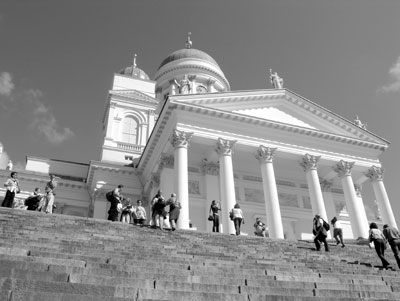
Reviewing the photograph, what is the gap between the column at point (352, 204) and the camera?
21.2 meters

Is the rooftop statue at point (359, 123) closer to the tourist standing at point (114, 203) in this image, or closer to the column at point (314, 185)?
the column at point (314, 185)

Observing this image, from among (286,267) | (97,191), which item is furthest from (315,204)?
(97,191)

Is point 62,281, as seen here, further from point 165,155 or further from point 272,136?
point 272,136

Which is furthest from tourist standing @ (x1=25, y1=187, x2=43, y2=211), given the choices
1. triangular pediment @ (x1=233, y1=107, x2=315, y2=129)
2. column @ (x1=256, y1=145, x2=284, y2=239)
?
triangular pediment @ (x1=233, y1=107, x2=315, y2=129)

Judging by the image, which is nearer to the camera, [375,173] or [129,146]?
[375,173]

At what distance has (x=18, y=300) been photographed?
4398 mm

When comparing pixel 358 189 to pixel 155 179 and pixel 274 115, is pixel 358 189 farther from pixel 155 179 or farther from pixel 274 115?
pixel 155 179

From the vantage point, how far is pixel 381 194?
23.5m

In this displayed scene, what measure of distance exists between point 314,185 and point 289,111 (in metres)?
5.43

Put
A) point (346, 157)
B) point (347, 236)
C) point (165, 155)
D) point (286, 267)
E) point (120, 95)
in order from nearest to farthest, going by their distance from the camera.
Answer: point (286, 267) → point (165, 155) → point (346, 157) → point (347, 236) → point (120, 95)

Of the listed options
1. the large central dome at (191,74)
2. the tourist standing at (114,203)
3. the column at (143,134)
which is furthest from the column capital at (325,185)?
the large central dome at (191,74)

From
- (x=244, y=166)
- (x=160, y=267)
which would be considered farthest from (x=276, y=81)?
(x=160, y=267)

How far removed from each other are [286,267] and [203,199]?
14.1m

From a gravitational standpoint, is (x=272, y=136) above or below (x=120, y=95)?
below
